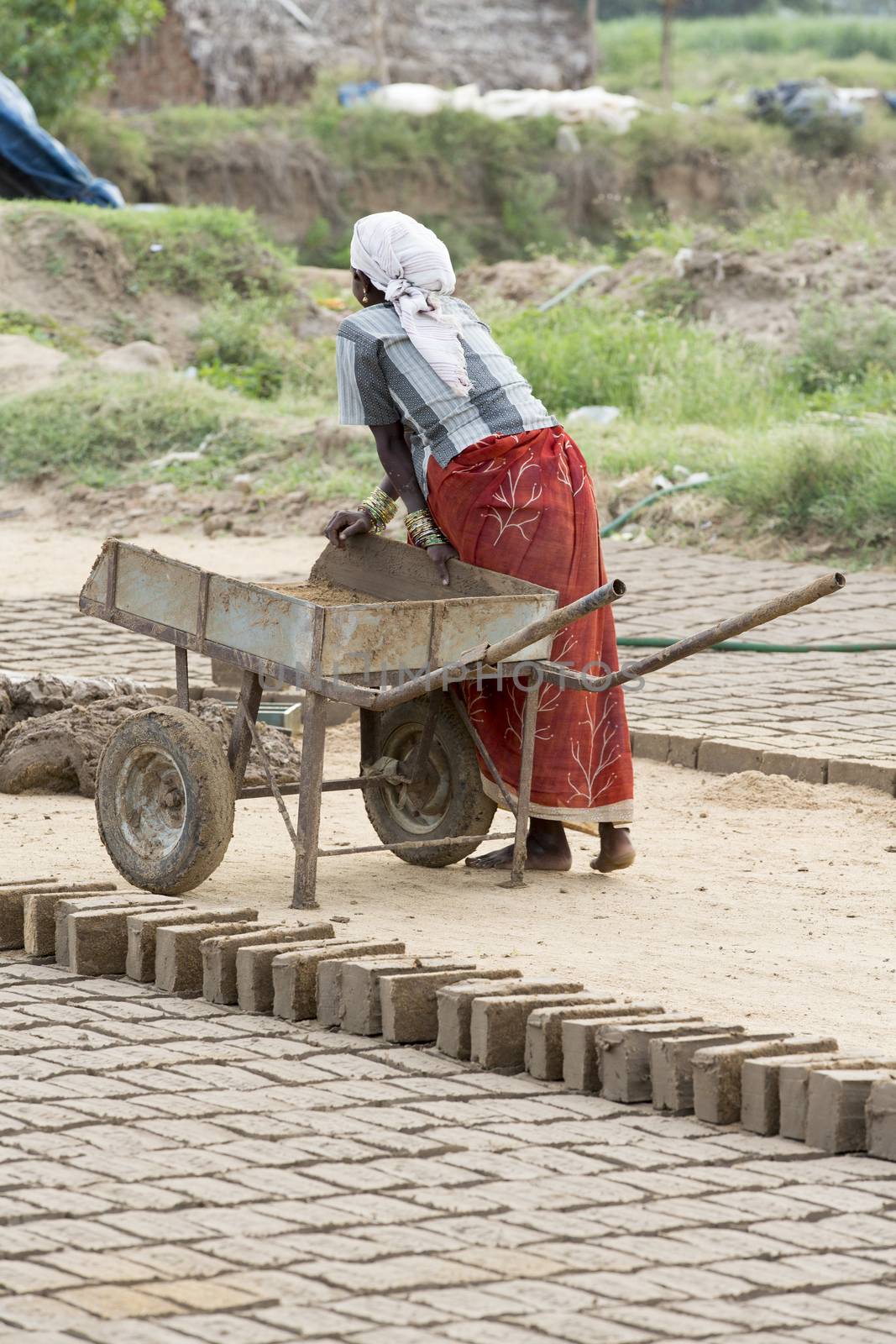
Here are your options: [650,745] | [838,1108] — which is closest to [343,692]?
[838,1108]

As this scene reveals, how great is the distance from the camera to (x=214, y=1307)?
2645mm

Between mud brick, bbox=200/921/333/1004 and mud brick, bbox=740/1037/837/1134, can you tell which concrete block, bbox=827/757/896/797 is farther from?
mud brick, bbox=740/1037/837/1134

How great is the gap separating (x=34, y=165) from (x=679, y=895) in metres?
16.5

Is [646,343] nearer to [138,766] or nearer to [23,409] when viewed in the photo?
[23,409]

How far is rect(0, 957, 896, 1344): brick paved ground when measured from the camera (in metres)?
2.65

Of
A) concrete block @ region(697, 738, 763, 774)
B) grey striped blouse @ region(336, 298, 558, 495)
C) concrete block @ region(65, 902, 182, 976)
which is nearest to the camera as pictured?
concrete block @ region(65, 902, 182, 976)

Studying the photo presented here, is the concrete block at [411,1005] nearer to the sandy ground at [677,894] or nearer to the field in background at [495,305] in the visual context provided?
the sandy ground at [677,894]

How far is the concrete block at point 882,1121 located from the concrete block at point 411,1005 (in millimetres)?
921

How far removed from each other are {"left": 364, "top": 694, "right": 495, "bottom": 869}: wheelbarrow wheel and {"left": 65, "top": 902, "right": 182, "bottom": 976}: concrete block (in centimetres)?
122

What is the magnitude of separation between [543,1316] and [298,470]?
1057 centimetres

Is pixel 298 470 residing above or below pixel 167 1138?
above

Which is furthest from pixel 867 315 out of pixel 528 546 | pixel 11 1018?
pixel 11 1018

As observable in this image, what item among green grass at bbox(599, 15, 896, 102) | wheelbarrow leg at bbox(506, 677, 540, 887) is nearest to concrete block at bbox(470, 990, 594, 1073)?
wheelbarrow leg at bbox(506, 677, 540, 887)

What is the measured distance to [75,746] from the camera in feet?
20.8
